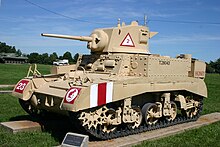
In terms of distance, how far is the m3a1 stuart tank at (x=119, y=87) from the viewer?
6.74 m

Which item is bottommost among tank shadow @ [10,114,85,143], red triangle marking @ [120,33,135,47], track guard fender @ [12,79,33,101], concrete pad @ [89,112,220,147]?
concrete pad @ [89,112,220,147]

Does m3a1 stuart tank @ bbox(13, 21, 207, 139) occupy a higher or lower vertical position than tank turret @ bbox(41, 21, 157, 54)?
lower

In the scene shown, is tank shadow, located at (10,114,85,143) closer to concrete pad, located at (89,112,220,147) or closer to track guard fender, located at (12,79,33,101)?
track guard fender, located at (12,79,33,101)

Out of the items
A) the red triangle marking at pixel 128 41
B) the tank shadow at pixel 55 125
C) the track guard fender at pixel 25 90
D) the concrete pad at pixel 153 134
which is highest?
the red triangle marking at pixel 128 41

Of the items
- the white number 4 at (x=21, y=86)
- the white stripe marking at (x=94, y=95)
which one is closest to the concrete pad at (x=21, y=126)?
the white number 4 at (x=21, y=86)

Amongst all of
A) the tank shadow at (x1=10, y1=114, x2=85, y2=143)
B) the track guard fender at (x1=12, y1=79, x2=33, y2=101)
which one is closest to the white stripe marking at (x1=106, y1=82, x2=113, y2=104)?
the tank shadow at (x1=10, y1=114, x2=85, y2=143)

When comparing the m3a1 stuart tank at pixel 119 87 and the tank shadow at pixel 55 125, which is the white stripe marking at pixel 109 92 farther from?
the tank shadow at pixel 55 125

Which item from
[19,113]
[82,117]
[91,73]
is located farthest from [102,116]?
[19,113]

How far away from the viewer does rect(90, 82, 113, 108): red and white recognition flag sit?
259 inches

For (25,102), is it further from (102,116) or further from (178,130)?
(178,130)

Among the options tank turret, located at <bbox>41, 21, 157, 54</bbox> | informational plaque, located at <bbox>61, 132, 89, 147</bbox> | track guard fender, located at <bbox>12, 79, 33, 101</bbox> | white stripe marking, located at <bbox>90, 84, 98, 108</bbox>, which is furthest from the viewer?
tank turret, located at <bbox>41, 21, 157, 54</bbox>

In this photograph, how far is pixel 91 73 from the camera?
8.56 meters

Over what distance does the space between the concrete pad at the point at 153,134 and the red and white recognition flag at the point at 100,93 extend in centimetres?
94

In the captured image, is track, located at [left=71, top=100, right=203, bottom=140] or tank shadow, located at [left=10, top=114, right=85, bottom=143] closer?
track, located at [left=71, top=100, right=203, bottom=140]
